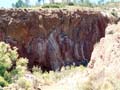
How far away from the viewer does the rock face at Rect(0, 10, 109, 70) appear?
155 ft

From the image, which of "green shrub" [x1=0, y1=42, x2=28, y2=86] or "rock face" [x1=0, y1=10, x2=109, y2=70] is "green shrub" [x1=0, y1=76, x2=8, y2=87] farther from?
"rock face" [x1=0, y1=10, x2=109, y2=70]

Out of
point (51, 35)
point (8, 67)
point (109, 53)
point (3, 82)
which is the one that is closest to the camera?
point (109, 53)

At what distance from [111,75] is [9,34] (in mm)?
35119

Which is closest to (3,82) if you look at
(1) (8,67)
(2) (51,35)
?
(1) (8,67)

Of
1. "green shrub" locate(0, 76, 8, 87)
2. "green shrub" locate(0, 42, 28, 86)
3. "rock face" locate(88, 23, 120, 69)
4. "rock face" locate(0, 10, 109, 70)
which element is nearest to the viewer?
"rock face" locate(88, 23, 120, 69)

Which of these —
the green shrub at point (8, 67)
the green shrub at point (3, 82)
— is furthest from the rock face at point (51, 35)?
the green shrub at point (3, 82)

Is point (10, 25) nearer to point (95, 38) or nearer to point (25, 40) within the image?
point (25, 40)

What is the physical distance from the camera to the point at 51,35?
48.9 meters

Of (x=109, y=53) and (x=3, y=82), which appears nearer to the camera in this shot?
(x=109, y=53)

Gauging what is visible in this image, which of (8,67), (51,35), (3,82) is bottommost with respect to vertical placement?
(51,35)

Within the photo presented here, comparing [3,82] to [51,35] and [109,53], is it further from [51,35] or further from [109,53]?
[51,35]

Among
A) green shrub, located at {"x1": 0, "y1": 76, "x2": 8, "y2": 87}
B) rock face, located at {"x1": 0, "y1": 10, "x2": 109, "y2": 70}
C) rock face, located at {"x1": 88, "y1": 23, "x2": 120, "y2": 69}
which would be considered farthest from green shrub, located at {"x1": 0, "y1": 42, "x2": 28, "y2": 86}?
rock face, located at {"x1": 0, "y1": 10, "x2": 109, "y2": 70}

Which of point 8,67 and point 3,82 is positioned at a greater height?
point 8,67

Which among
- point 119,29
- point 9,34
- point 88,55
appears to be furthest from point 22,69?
point 88,55
